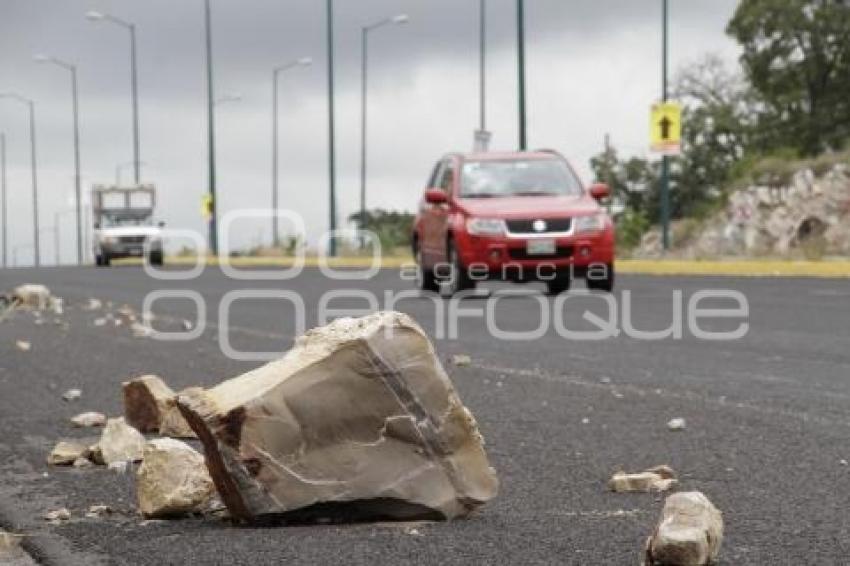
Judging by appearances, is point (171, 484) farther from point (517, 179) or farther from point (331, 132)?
point (331, 132)

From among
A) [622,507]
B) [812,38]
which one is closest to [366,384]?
[622,507]

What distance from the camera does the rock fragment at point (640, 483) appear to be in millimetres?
5422

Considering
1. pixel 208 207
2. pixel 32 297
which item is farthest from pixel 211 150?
pixel 32 297

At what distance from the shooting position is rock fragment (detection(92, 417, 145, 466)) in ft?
20.4

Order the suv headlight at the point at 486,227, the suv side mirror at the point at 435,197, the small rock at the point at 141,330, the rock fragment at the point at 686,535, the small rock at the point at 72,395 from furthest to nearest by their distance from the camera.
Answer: the suv side mirror at the point at 435,197 → the suv headlight at the point at 486,227 → the small rock at the point at 141,330 → the small rock at the point at 72,395 → the rock fragment at the point at 686,535

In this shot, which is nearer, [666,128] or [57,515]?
[57,515]

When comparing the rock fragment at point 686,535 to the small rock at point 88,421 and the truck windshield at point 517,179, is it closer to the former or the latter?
the small rock at point 88,421

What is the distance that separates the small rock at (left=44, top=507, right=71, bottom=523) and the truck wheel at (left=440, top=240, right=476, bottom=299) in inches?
558

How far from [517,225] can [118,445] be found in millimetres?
12982

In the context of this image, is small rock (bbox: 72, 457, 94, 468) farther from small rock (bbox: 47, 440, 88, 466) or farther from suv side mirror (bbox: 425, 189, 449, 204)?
suv side mirror (bbox: 425, 189, 449, 204)

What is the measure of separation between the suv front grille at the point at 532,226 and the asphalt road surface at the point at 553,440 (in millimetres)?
3210

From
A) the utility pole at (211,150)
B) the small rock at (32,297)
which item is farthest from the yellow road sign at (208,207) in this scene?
the small rock at (32,297)

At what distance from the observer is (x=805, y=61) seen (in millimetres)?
57312

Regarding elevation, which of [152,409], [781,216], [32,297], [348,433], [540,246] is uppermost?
[781,216]
